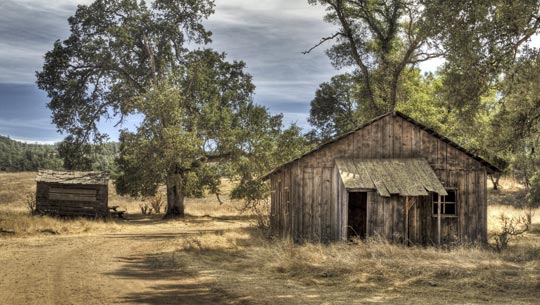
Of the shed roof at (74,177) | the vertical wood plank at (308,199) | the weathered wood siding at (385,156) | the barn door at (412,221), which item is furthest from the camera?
the shed roof at (74,177)

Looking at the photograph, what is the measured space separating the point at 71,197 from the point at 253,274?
2056 centimetres

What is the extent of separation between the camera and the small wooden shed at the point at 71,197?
98.1 feet

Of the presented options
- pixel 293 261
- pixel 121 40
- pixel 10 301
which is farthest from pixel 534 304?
pixel 121 40

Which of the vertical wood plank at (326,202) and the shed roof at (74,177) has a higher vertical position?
the shed roof at (74,177)

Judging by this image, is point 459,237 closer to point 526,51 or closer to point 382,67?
point 526,51

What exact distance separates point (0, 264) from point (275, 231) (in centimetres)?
1069

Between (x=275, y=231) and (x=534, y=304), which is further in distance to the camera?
(x=275, y=231)

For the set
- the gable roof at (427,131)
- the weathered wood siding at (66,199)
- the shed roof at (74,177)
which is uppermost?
the gable roof at (427,131)

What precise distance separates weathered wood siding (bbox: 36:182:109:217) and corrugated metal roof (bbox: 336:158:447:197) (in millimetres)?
17487

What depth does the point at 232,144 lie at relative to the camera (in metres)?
33.3

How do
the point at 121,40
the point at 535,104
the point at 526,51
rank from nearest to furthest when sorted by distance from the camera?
the point at 526,51 → the point at 535,104 → the point at 121,40

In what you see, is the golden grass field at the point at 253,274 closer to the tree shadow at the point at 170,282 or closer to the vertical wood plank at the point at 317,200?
the tree shadow at the point at 170,282

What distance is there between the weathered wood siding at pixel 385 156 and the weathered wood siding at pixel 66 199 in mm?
15186

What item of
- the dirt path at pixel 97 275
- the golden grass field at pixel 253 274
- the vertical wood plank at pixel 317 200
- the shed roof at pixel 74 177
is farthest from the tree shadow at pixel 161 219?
the vertical wood plank at pixel 317 200
